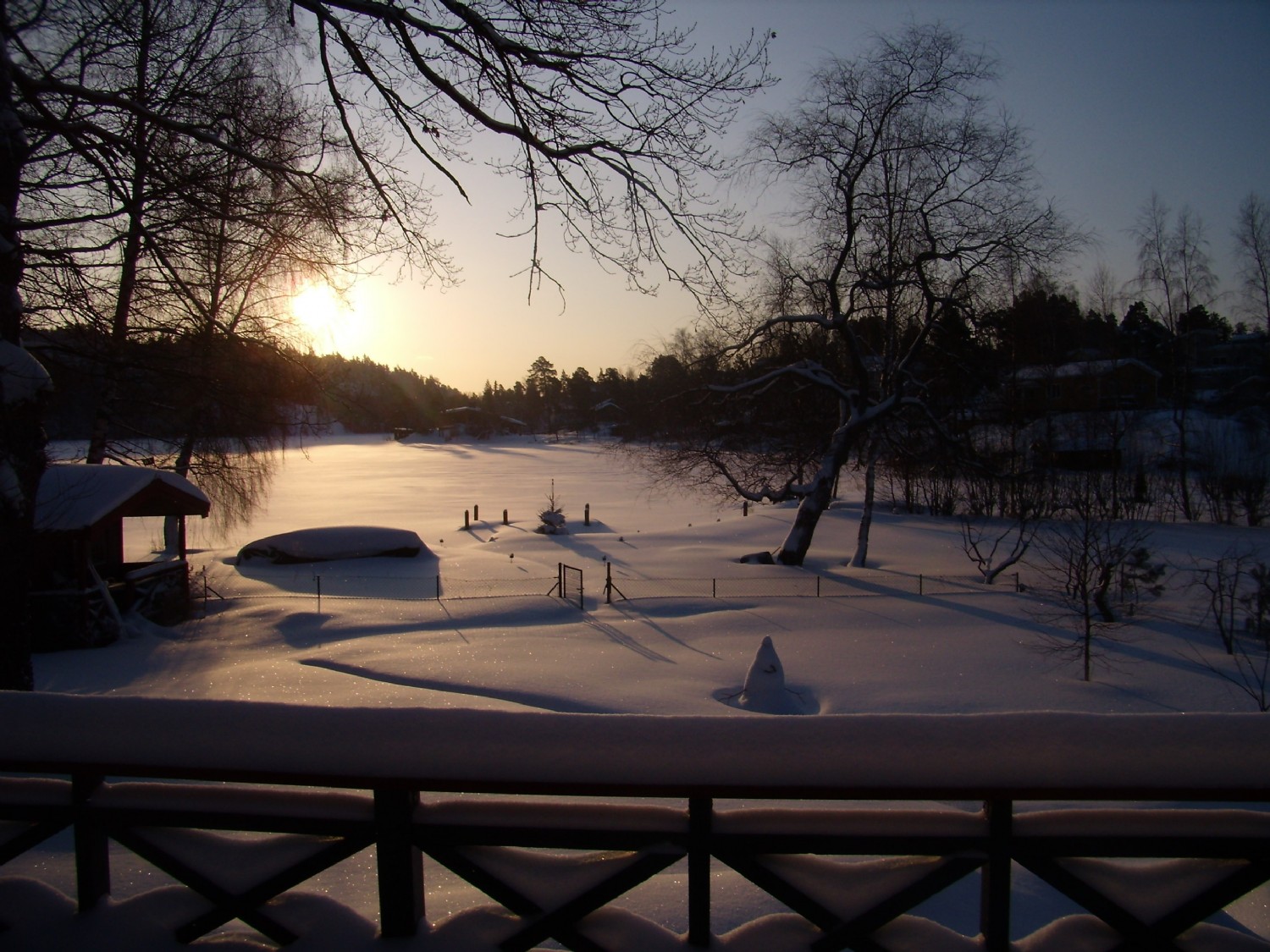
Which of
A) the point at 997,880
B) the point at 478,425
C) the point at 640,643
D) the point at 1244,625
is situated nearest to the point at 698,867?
the point at 997,880

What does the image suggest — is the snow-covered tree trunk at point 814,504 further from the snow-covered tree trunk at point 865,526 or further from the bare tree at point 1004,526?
the bare tree at point 1004,526

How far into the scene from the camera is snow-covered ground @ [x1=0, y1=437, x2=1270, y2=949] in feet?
30.4

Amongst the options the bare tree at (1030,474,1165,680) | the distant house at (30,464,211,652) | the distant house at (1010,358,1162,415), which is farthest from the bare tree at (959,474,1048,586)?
the distant house at (30,464,211,652)

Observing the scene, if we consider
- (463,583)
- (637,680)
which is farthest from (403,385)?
(637,680)

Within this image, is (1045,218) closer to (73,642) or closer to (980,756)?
(980,756)

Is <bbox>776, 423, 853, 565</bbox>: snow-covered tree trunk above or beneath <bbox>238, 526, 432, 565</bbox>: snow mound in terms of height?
above

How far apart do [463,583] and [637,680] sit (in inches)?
369

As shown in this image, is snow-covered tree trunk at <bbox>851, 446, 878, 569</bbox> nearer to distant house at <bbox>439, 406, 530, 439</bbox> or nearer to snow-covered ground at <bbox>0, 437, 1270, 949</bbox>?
snow-covered ground at <bbox>0, 437, 1270, 949</bbox>

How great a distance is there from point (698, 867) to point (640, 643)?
10787 mm

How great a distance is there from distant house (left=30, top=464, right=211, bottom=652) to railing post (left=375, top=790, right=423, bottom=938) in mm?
11063

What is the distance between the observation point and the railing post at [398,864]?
2.00 meters

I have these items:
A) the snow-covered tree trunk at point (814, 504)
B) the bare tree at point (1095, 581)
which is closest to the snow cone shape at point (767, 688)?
the bare tree at point (1095, 581)

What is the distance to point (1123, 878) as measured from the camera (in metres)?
2.00

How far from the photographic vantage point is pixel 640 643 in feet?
41.4
